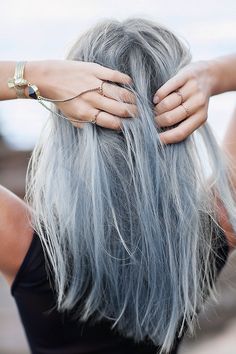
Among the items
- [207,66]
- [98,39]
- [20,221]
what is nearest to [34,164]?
[20,221]

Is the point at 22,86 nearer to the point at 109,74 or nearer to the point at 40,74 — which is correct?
the point at 40,74

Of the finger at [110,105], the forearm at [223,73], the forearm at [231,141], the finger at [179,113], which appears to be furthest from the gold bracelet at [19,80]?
the forearm at [231,141]

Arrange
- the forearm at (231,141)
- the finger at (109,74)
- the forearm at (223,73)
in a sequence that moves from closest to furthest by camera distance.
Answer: the finger at (109,74) < the forearm at (223,73) < the forearm at (231,141)

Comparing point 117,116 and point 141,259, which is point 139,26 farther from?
point 141,259

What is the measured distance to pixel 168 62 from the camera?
4.11ft

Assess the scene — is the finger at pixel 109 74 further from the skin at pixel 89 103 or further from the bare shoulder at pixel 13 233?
the bare shoulder at pixel 13 233

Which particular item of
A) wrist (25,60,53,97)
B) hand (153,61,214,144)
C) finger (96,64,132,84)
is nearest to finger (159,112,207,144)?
hand (153,61,214,144)

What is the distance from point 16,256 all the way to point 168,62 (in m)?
0.46

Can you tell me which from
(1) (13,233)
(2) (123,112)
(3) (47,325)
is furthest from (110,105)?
(3) (47,325)

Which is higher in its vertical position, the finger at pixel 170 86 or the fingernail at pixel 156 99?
the finger at pixel 170 86

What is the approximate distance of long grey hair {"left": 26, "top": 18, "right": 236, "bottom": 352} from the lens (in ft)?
3.99

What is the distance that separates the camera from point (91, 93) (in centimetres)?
120

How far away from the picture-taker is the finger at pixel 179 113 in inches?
48.1

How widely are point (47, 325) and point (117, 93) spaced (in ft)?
1.51
